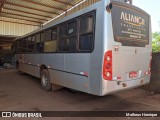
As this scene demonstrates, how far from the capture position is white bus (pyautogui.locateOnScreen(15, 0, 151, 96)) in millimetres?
3975

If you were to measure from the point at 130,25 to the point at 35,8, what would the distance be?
1162 cm

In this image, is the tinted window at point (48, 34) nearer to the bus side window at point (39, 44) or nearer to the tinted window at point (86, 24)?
the bus side window at point (39, 44)

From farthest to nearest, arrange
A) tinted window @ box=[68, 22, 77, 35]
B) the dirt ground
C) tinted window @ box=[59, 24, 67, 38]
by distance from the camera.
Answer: tinted window @ box=[59, 24, 67, 38] < tinted window @ box=[68, 22, 77, 35] < the dirt ground

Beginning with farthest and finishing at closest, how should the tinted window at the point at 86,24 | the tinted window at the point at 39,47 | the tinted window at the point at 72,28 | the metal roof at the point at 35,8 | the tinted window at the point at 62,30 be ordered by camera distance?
1. the metal roof at the point at 35,8
2. the tinted window at the point at 39,47
3. the tinted window at the point at 62,30
4. the tinted window at the point at 72,28
5. the tinted window at the point at 86,24

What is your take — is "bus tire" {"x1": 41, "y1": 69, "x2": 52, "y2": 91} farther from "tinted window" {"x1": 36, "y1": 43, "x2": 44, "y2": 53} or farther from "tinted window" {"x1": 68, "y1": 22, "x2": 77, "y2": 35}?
"tinted window" {"x1": 68, "y1": 22, "x2": 77, "y2": 35}

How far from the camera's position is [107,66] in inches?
156

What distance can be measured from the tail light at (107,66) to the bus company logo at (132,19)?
1.11 m

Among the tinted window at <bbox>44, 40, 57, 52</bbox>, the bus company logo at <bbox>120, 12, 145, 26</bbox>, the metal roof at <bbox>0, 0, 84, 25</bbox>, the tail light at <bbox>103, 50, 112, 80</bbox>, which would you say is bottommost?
the tail light at <bbox>103, 50, 112, 80</bbox>

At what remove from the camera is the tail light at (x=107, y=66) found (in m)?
3.93

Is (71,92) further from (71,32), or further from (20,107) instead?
(71,32)

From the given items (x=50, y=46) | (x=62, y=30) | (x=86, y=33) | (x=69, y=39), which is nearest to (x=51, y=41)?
(x=50, y=46)

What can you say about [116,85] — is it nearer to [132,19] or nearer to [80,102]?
[80,102]

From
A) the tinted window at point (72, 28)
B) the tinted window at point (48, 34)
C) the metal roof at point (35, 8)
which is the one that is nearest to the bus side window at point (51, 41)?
the tinted window at point (48, 34)

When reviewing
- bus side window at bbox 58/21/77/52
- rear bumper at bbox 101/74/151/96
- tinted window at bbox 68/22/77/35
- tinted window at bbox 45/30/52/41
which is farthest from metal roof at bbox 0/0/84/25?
rear bumper at bbox 101/74/151/96
